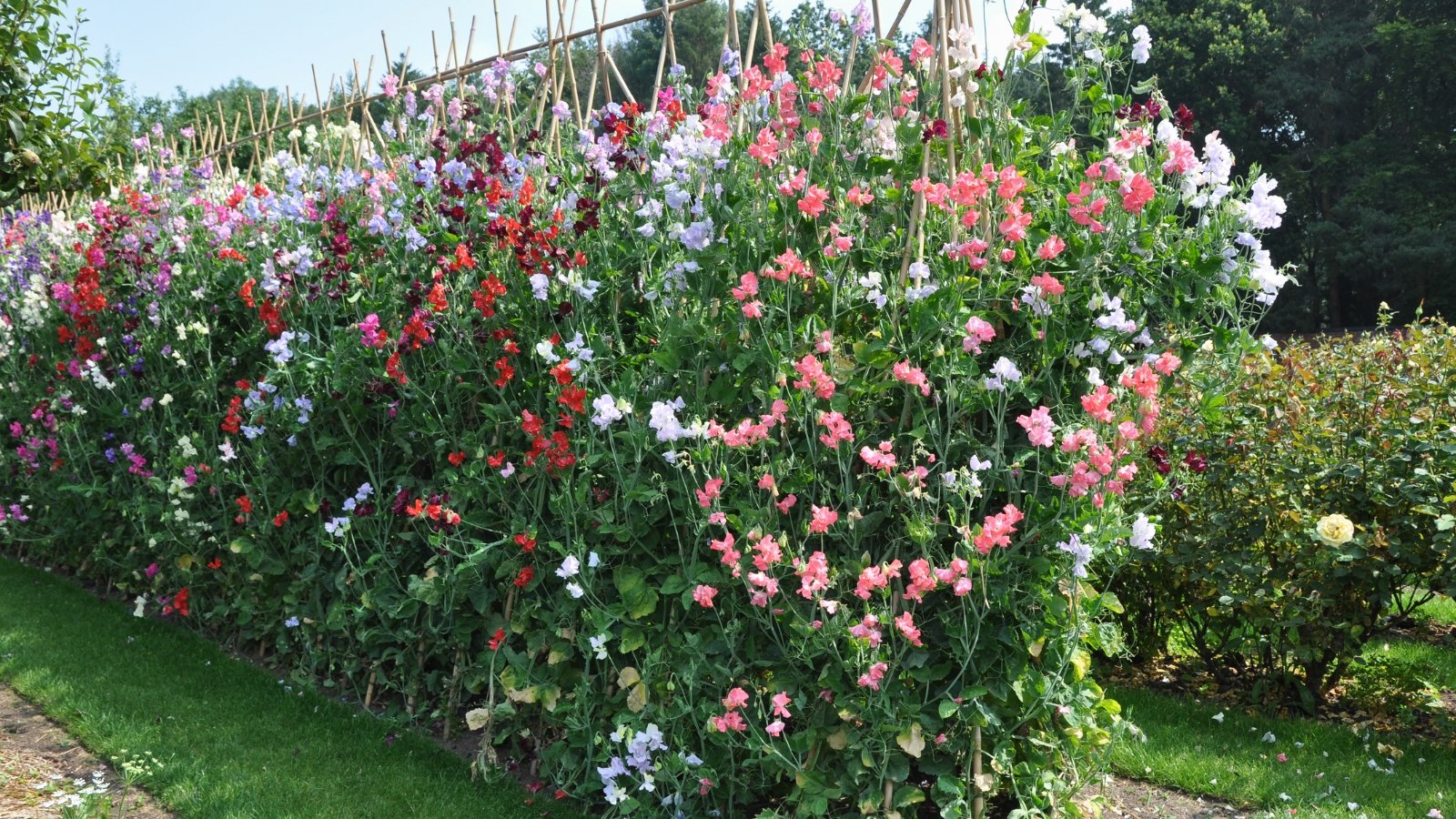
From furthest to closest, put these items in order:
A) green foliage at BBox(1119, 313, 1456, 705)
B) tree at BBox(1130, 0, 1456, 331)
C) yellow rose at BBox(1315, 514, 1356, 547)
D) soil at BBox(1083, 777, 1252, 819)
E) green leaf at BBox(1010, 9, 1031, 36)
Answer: tree at BBox(1130, 0, 1456, 331) → green foliage at BBox(1119, 313, 1456, 705) → yellow rose at BBox(1315, 514, 1356, 547) → soil at BBox(1083, 777, 1252, 819) → green leaf at BBox(1010, 9, 1031, 36)

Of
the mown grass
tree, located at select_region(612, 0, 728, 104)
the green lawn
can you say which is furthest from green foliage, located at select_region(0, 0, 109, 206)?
tree, located at select_region(612, 0, 728, 104)

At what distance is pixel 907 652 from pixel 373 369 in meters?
2.02

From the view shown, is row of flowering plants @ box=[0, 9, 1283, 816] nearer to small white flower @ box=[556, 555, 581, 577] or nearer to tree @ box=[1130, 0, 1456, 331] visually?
small white flower @ box=[556, 555, 581, 577]

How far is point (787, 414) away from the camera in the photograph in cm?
279

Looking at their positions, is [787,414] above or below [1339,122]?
below

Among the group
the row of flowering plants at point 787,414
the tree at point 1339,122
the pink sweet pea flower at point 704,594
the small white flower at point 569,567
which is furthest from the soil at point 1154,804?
the tree at point 1339,122

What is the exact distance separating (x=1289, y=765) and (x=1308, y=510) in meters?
0.94

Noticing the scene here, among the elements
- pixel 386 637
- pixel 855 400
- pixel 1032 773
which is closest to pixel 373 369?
pixel 386 637

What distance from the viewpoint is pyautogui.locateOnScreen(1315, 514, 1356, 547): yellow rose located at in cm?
376

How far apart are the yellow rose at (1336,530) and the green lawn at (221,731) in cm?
276

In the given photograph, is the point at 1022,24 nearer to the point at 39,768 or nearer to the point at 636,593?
the point at 636,593

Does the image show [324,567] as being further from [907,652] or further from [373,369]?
[907,652]

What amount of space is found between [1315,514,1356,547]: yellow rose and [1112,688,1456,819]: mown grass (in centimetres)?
72

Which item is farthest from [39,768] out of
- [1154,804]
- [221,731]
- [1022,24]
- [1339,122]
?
[1339,122]
